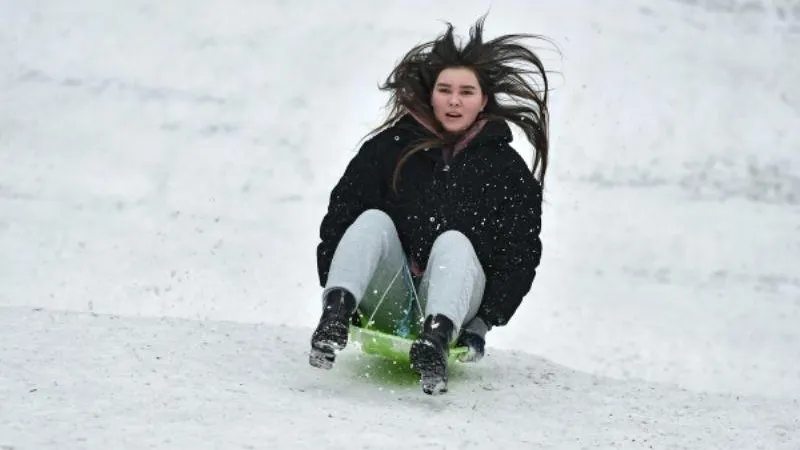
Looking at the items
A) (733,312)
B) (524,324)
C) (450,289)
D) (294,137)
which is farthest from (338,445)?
(294,137)

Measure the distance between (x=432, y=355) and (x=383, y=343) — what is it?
1.14 feet

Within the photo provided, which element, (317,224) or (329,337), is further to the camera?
(317,224)

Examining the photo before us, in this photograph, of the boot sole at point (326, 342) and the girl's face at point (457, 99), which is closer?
the boot sole at point (326, 342)

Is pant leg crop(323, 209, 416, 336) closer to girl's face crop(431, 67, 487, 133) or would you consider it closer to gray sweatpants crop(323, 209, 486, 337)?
gray sweatpants crop(323, 209, 486, 337)

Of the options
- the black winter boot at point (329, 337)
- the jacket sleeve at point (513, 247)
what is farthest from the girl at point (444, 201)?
the black winter boot at point (329, 337)

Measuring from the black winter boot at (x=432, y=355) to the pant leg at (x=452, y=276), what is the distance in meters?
0.07

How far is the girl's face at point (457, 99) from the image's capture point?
175 inches

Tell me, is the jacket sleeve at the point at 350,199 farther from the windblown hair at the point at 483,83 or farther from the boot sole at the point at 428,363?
the boot sole at the point at 428,363

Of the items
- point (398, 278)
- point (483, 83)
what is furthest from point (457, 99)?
point (398, 278)

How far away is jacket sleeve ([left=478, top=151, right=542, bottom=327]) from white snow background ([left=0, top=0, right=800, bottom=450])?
1.08 feet

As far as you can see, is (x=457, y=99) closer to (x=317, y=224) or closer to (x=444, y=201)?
(x=444, y=201)

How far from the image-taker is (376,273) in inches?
165

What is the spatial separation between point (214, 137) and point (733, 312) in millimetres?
5497

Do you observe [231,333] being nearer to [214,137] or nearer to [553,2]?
[214,137]
